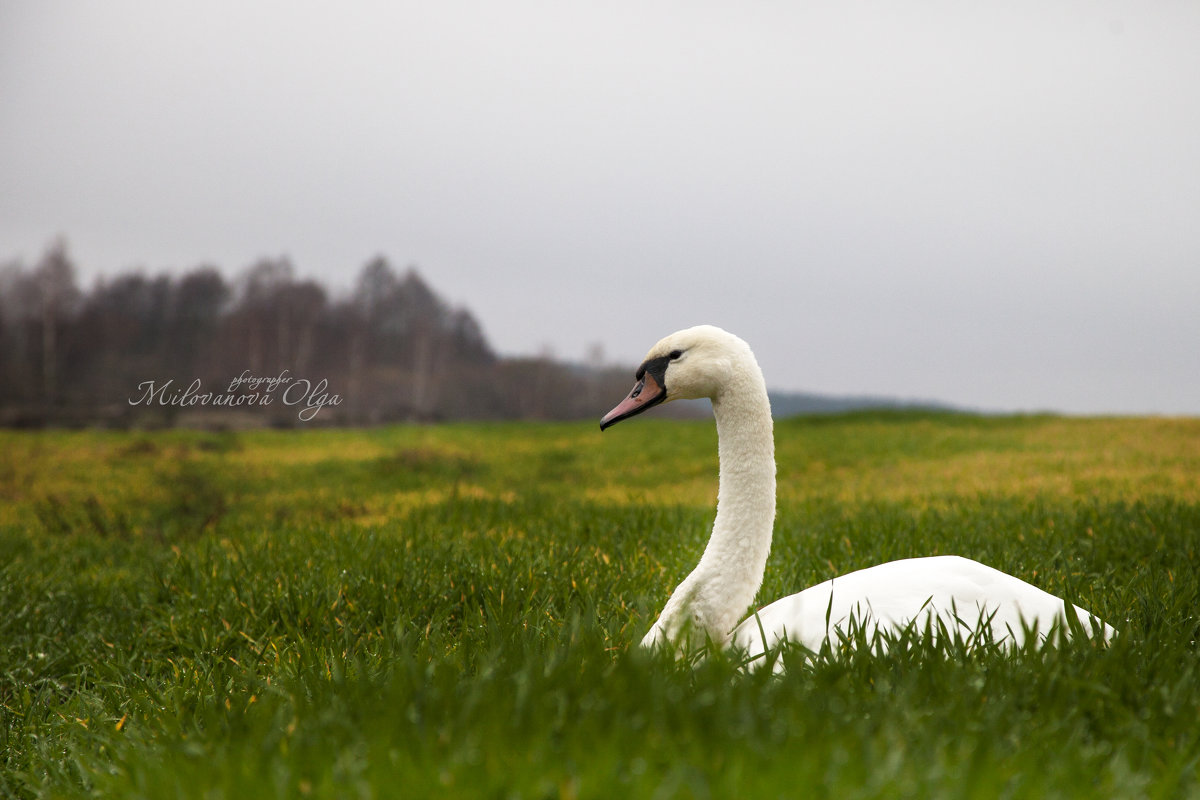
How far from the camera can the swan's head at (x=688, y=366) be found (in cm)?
318

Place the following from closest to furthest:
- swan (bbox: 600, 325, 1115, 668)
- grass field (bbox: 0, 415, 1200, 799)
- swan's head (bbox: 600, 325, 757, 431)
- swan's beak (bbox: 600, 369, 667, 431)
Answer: grass field (bbox: 0, 415, 1200, 799) < swan (bbox: 600, 325, 1115, 668) < swan's head (bbox: 600, 325, 757, 431) < swan's beak (bbox: 600, 369, 667, 431)

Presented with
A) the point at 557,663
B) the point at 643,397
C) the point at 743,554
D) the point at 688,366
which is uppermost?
the point at 688,366

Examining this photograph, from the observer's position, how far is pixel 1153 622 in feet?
11.0

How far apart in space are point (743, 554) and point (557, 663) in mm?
1237

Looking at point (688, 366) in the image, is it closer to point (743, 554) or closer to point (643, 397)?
point (643, 397)

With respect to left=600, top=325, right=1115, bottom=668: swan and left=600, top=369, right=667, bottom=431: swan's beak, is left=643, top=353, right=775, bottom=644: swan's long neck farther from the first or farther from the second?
left=600, top=369, right=667, bottom=431: swan's beak

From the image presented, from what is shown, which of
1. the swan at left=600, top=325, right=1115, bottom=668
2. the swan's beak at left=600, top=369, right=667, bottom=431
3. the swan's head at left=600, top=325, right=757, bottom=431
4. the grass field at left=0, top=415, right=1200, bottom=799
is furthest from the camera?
the swan's beak at left=600, top=369, right=667, bottom=431

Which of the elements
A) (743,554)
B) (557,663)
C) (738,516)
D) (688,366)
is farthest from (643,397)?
(557,663)

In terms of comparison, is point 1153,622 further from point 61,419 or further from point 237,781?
point 61,419

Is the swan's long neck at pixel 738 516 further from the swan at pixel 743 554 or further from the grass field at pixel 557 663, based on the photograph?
the grass field at pixel 557 663

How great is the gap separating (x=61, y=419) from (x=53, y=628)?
2143cm

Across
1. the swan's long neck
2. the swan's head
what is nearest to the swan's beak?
the swan's head

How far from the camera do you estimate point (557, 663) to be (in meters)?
2.21

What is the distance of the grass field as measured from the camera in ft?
5.95
